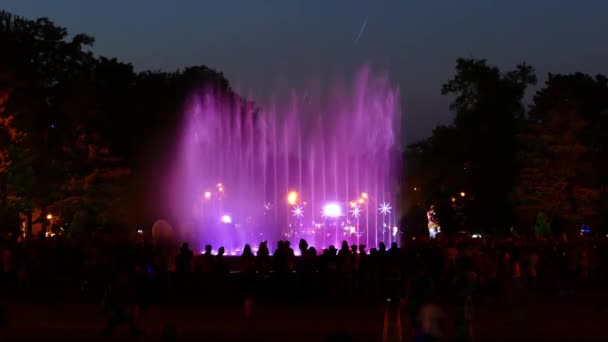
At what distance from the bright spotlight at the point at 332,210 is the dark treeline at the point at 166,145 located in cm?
415

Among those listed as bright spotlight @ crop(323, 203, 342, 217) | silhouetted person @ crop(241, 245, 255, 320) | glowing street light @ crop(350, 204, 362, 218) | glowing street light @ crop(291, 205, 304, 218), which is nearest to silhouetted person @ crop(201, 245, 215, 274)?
silhouetted person @ crop(241, 245, 255, 320)

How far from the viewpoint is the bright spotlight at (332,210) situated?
173ft

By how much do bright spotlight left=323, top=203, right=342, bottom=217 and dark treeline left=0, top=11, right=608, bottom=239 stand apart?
13.6 ft

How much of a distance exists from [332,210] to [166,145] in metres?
14.8

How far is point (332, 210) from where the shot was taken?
53781 millimetres

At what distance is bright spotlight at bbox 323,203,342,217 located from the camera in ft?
173

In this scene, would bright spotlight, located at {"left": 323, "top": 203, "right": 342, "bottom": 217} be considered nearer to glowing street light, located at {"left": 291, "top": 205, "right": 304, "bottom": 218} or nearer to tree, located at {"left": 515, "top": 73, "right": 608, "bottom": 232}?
glowing street light, located at {"left": 291, "top": 205, "right": 304, "bottom": 218}

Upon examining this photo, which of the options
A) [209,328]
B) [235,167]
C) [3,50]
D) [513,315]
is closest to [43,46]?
[3,50]

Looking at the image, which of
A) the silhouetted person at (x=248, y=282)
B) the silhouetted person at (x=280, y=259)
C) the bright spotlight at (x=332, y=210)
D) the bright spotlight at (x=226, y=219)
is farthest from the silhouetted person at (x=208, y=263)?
the bright spotlight at (x=332, y=210)

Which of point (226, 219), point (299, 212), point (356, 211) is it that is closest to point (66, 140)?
point (226, 219)

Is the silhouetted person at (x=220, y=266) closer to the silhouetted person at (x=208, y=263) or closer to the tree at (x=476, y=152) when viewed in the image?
the silhouetted person at (x=208, y=263)

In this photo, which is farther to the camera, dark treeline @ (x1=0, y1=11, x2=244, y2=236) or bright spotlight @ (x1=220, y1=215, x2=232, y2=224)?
bright spotlight @ (x1=220, y1=215, x2=232, y2=224)

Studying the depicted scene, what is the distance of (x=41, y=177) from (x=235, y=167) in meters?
11.3

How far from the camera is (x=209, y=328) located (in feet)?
63.0
